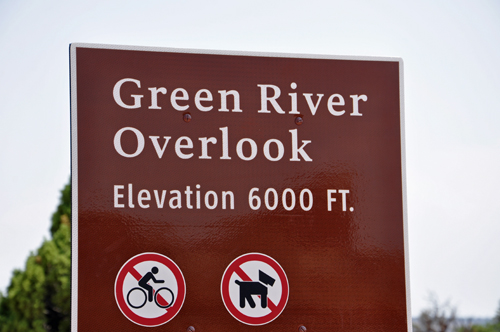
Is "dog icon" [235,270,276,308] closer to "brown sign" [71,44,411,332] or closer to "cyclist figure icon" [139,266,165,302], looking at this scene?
"brown sign" [71,44,411,332]

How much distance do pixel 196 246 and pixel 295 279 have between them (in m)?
0.52

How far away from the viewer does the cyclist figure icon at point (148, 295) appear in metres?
2.88

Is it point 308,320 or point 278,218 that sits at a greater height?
point 278,218

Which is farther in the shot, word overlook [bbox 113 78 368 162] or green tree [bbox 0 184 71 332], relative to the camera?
green tree [bbox 0 184 71 332]

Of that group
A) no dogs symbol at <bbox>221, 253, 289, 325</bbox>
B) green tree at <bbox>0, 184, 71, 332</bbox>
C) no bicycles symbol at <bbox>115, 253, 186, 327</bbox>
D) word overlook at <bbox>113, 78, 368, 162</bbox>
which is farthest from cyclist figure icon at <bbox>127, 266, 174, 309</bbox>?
green tree at <bbox>0, 184, 71, 332</bbox>

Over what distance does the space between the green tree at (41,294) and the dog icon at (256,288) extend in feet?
70.2

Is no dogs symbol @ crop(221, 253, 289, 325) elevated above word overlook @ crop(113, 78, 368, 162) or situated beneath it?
situated beneath

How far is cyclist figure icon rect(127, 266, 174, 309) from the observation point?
2.88 metres

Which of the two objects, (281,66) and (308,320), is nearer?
(308,320)

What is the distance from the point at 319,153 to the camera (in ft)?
10.4

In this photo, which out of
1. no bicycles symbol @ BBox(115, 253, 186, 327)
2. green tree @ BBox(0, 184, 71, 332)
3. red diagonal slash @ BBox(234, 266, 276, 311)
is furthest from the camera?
green tree @ BBox(0, 184, 71, 332)

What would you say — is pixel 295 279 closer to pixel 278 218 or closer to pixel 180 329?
pixel 278 218

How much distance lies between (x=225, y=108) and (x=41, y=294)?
22.8 metres

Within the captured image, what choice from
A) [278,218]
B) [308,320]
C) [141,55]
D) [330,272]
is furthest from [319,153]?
[141,55]
